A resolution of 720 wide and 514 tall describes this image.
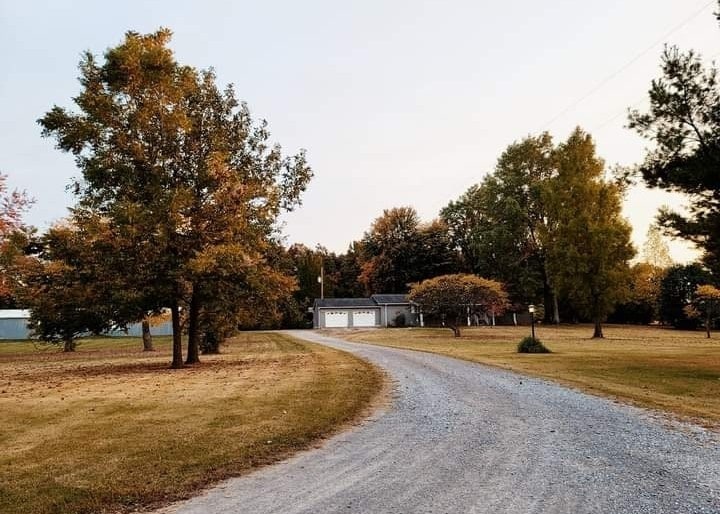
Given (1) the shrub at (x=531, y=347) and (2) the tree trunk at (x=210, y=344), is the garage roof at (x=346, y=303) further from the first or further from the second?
(1) the shrub at (x=531, y=347)

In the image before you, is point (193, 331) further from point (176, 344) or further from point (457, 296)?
point (457, 296)

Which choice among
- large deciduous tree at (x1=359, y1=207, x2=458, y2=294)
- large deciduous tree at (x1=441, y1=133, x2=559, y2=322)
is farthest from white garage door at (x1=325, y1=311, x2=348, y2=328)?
large deciduous tree at (x1=441, y1=133, x2=559, y2=322)

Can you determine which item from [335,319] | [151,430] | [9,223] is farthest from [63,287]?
[335,319]

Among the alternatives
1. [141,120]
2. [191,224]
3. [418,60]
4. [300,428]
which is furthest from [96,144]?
[300,428]

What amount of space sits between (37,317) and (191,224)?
16.2 m

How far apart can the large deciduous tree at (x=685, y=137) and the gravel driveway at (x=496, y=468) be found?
8.95 meters

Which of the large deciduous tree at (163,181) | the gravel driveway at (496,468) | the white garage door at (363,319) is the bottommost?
the gravel driveway at (496,468)

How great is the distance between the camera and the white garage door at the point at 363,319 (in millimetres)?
55969

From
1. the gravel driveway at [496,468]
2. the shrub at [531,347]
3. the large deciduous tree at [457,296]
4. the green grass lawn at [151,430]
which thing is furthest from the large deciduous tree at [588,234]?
the gravel driveway at [496,468]

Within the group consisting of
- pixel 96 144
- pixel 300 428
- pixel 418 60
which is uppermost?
pixel 418 60

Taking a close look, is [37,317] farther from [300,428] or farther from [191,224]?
[300,428]

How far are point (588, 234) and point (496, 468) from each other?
34.4m

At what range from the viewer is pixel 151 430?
7898mm

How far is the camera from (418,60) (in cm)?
2089
